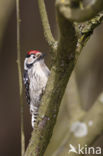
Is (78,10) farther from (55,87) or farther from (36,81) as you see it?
(36,81)

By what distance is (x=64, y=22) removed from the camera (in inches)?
59.2

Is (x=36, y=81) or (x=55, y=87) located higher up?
(x=55, y=87)

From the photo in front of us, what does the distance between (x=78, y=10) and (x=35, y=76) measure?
193cm

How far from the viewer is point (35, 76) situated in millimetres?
3260

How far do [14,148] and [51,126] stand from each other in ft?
10.3

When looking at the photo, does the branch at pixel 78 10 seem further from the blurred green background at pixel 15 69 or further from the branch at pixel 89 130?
the blurred green background at pixel 15 69

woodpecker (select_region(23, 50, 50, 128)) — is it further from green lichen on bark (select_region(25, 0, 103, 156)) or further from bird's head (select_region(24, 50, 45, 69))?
green lichen on bark (select_region(25, 0, 103, 156))

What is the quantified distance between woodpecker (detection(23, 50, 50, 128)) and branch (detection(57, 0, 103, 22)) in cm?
178

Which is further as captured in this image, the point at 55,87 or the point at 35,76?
the point at 35,76

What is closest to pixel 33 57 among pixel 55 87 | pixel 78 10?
pixel 55 87

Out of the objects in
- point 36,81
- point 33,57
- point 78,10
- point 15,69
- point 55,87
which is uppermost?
point 78,10

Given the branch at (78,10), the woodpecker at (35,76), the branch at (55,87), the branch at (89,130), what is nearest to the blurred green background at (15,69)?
the woodpecker at (35,76)

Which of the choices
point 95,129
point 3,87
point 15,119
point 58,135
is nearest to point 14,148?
point 15,119

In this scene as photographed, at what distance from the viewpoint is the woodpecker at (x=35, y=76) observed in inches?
126
